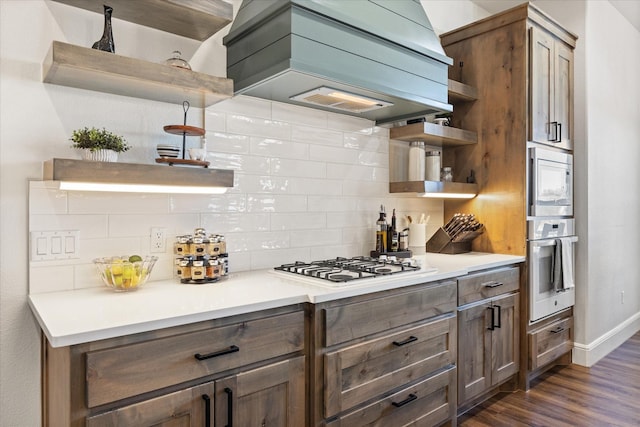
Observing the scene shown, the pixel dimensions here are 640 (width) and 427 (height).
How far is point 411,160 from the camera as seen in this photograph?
292 centimetres

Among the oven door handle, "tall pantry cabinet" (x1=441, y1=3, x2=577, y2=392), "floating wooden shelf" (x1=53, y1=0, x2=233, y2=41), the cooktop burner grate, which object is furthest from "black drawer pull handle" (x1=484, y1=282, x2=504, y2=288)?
"floating wooden shelf" (x1=53, y1=0, x2=233, y2=41)

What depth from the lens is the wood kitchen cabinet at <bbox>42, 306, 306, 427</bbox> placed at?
116 cm

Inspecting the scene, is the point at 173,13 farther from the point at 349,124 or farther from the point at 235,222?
the point at 349,124

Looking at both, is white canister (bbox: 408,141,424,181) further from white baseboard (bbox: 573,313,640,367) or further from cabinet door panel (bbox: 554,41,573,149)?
white baseboard (bbox: 573,313,640,367)

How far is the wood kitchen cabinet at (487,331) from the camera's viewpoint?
2.33m

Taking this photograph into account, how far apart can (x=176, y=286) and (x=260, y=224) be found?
1.96 ft

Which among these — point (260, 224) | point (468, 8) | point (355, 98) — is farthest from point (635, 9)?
point (260, 224)

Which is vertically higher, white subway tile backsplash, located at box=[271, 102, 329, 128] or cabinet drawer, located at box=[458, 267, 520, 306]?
white subway tile backsplash, located at box=[271, 102, 329, 128]

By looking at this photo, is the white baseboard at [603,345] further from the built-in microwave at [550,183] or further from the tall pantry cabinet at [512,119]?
the built-in microwave at [550,183]

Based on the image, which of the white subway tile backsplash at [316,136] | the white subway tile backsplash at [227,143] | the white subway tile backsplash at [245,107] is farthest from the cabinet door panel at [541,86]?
the white subway tile backsplash at [227,143]

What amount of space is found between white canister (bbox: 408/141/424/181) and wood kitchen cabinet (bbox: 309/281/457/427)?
2.99ft

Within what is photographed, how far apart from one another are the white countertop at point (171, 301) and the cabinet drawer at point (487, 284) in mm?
Result: 233

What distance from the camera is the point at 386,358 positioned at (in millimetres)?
1875

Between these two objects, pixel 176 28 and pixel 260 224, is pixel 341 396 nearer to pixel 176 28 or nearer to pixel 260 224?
pixel 260 224
